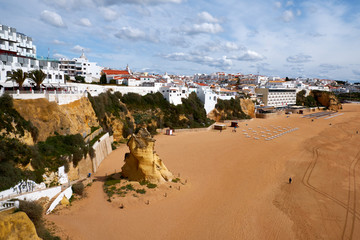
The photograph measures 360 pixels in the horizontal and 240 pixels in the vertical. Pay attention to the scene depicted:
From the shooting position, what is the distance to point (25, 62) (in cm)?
2570

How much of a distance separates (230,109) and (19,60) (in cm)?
4177

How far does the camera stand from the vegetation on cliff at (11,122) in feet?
47.7

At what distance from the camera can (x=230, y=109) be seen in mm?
53375

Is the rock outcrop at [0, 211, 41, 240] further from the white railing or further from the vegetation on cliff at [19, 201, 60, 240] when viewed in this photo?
the white railing

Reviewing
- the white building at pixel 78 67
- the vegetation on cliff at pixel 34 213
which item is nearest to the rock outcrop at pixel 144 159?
the vegetation on cliff at pixel 34 213

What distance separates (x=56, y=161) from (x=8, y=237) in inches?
409

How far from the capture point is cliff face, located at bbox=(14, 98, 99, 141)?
1748 cm

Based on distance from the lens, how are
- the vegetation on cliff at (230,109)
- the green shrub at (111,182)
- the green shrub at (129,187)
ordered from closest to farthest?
1. the green shrub at (129,187)
2. the green shrub at (111,182)
3. the vegetation on cliff at (230,109)

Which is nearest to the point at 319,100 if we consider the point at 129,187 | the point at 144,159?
the point at 144,159

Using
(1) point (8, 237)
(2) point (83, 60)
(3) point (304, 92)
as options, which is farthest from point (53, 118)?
(3) point (304, 92)

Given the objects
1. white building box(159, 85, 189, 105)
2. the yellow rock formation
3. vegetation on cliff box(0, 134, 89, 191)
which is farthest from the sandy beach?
white building box(159, 85, 189, 105)

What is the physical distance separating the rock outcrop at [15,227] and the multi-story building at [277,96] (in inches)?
2925

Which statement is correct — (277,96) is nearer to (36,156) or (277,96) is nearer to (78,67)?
(78,67)

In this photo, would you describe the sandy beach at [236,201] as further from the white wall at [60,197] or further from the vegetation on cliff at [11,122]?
the vegetation on cliff at [11,122]
